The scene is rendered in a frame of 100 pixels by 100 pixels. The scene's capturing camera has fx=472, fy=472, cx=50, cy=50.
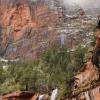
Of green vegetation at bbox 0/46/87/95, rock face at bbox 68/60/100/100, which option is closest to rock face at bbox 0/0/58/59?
green vegetation at bbox 0/46/87/95

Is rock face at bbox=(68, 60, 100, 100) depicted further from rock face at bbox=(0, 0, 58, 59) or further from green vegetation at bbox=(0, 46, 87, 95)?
rock face at bbox=(0, 0, 58, 59)

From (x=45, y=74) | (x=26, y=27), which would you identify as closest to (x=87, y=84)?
(x=45, y=74)

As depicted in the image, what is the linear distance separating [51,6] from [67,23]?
12726 mm

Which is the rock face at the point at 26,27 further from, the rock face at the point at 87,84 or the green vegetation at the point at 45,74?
the rock face at the point at 87,84

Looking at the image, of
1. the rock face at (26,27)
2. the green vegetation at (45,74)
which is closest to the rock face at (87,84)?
the green vegetation at (45,74)

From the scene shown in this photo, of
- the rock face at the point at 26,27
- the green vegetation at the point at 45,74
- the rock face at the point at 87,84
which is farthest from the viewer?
the rock face at the point at 26,27

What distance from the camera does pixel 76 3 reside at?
163 m

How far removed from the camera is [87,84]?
62469mm

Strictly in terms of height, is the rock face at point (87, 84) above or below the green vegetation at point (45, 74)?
above

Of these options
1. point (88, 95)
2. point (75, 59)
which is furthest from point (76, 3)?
point (88, 95)

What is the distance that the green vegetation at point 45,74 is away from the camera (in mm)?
85688

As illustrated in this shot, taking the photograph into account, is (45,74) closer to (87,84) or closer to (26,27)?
(87,84)

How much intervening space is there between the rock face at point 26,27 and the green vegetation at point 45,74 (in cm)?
3494

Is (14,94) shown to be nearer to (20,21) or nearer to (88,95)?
(88,95)
